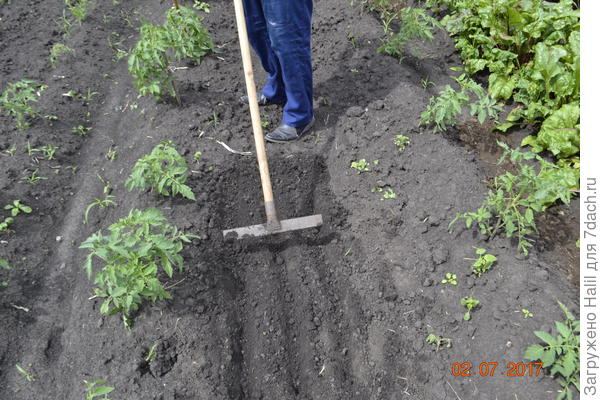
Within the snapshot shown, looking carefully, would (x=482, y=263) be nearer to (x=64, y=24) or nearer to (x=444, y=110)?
(x=444, y=110)

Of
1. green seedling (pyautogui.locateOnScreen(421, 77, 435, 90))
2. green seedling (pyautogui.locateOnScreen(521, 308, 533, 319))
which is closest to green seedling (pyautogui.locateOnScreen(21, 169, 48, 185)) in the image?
green seedling (pyautogui.locateOnScreen(421, 77, 435, 90))

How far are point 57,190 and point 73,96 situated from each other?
1.22m

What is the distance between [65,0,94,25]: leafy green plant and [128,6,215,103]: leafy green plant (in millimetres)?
1508

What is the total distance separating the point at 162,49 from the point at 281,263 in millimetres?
1973

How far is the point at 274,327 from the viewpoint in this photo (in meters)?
2.62

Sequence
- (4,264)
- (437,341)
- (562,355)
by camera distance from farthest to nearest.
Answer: (4,264) → (437,341) → (562,355)

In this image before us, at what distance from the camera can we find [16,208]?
10.2ft

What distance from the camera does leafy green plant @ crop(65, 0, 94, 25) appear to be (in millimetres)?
4891

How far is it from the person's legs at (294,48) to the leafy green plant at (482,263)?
1.85m

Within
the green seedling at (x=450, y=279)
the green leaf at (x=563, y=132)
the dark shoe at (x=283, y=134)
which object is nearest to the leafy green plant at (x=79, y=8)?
the dark shoe at (x=283, y=134)

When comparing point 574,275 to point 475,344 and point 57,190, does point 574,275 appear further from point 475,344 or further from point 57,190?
point 57,190

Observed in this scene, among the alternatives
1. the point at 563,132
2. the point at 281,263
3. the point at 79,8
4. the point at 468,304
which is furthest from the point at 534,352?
the point at 79,8

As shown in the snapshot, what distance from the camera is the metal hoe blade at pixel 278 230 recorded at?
2922mm

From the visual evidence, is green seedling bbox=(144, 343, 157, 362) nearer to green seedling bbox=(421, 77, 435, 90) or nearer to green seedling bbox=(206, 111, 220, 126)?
Result: green seedling bbox=(206, 111, 220, 126)
